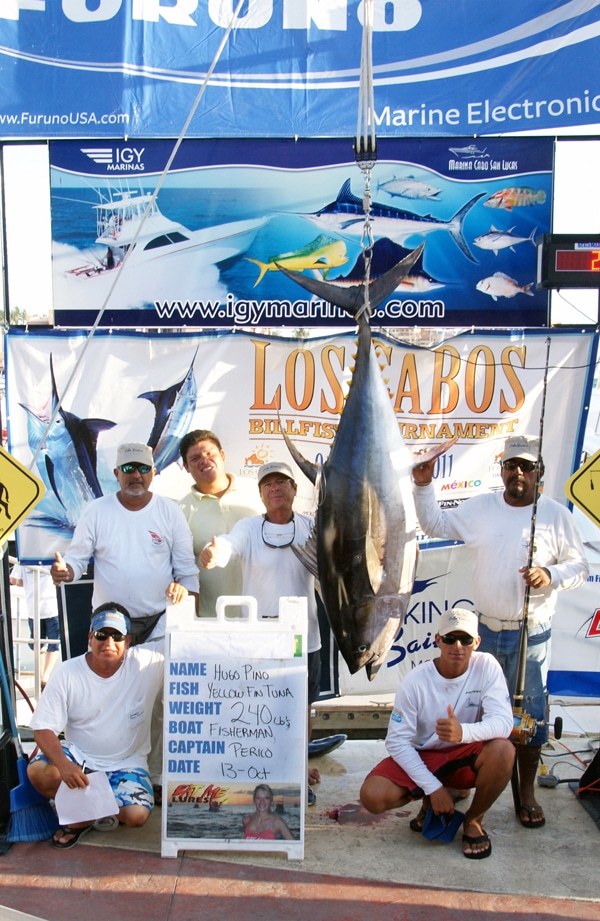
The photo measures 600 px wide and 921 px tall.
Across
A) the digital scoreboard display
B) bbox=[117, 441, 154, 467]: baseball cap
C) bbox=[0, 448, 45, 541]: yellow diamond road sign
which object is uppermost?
the digital scoreboard display

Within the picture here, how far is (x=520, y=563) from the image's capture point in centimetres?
354

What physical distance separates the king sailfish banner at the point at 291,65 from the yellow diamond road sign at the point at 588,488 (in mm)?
1914

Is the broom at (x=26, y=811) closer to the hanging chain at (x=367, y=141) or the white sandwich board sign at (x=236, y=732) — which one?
the white sandwich board sign at (x=236, y=732)

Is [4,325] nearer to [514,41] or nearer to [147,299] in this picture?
[147,299]

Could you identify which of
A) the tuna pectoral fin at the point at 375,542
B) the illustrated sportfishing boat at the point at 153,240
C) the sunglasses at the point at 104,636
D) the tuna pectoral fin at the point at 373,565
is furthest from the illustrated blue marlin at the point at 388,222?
the sunglasses at the point at 104,636

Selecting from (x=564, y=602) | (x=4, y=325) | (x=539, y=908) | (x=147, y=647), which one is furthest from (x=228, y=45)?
(x=539, y=908)

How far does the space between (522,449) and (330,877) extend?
1.70 metres

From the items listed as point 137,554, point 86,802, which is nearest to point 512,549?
point 137,554

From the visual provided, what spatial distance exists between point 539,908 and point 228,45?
3.83 m

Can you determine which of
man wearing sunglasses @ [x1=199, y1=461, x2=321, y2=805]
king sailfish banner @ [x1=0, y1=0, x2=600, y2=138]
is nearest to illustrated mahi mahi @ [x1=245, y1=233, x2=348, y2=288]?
king sailfish banner @ [x1=0, y1=0, x2=600, y2=138]

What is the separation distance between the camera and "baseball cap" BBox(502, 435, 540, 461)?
354 centimetres

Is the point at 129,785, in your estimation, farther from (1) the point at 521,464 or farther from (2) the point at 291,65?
(2) the point at 291,65

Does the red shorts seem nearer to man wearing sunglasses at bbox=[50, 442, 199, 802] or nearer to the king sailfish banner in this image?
man wearing sunglasses at bbox=[50, 442, 199, 802]

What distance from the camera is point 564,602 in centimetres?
455
